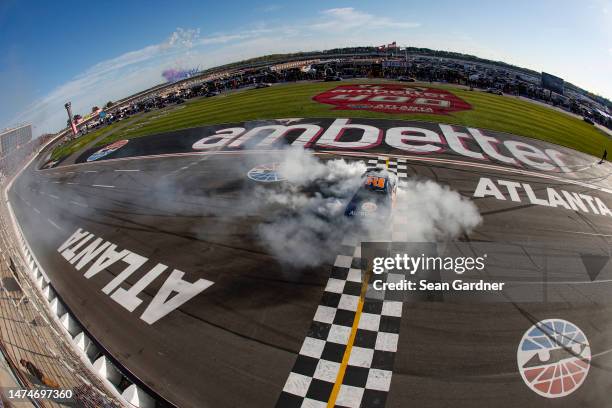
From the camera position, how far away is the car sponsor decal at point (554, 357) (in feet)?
17.6

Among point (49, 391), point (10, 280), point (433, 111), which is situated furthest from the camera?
point (433, 111)

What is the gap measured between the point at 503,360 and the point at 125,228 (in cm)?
1284

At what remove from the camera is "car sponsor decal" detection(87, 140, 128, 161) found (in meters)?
23.4

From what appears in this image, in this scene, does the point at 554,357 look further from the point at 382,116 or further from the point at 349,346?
the point at 382,116

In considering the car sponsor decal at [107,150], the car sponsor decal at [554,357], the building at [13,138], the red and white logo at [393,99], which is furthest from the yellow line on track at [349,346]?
the building at [13,138]

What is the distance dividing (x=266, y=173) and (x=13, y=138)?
3743 cm

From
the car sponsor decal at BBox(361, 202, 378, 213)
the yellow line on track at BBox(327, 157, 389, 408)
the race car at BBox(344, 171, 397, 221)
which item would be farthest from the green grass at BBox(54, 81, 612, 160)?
the yellow line on track at BBox(327, 157, 389, 408)

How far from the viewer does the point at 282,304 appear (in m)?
7.30

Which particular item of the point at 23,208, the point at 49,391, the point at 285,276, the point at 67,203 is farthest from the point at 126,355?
the point at 23,208

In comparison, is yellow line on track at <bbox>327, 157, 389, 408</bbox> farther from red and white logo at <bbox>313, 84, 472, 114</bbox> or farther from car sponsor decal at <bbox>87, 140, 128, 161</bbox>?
car sponsor decal at <bbox>87, 140, 128, 161</bbox>

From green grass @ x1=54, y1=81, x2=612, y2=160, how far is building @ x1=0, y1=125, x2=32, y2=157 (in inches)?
497

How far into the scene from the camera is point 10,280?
9352 mm

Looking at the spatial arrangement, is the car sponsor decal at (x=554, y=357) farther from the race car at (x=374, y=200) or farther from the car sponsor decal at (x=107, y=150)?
the car sponsor decal at (x=107, y=150)

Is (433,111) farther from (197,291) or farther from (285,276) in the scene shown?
(197,291)
